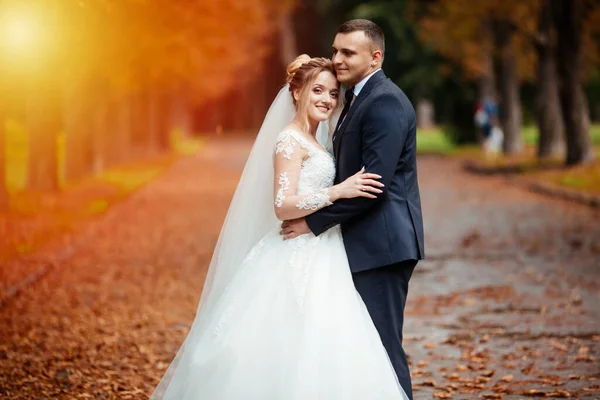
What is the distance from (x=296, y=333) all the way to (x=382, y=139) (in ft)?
3.55

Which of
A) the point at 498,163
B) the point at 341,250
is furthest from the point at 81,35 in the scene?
the point at 498,163

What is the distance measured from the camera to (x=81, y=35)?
15.8m

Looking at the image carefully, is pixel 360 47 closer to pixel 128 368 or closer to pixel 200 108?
pixel 128 368

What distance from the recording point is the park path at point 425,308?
22.7 ft

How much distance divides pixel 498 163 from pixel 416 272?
2004 centimetres

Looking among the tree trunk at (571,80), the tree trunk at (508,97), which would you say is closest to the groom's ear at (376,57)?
the tree trunk at (571,80)

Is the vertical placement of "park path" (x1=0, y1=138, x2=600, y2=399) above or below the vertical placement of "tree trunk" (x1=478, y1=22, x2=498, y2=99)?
below

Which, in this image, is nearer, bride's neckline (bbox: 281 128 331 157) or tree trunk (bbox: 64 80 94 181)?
bride's neckline (bbox: 281 128 331 157)

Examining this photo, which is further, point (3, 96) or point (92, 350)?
point (3, 96)

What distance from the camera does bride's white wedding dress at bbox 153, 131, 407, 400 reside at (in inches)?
195

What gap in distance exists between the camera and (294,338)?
500cm

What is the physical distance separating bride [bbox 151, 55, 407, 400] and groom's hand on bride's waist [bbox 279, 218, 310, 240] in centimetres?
4

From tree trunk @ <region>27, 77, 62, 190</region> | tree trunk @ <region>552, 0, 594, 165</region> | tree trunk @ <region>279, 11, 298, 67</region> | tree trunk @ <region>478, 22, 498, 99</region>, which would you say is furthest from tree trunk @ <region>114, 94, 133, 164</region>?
tree trunk @ <region>279, 11, 298, 67</region>

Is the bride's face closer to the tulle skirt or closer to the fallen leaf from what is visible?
the tulle skirt
